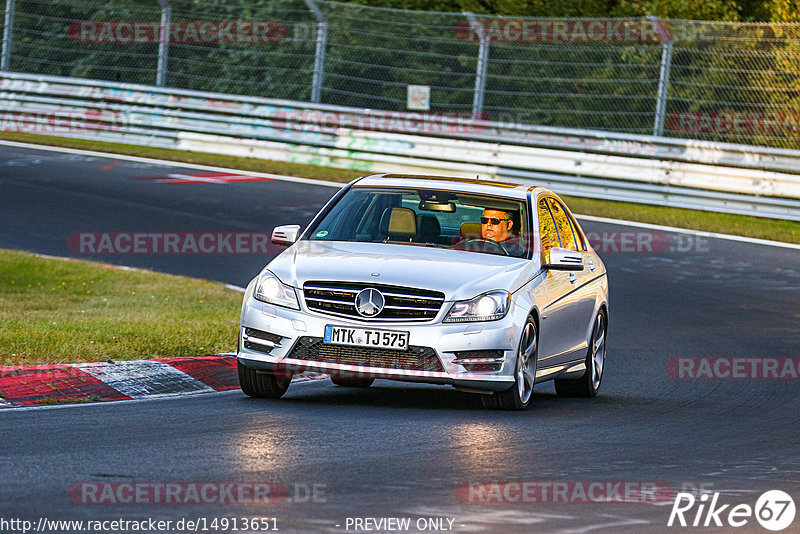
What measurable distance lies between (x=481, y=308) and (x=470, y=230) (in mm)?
1252

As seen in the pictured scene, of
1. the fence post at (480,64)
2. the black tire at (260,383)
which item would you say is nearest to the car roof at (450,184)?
the black tire at (260,383)

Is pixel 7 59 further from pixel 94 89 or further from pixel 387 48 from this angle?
pixel 387 48

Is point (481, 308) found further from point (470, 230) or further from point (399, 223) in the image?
point (399, 223)

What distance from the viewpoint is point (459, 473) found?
726 centimetres

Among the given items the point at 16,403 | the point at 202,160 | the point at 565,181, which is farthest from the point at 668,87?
the point at 16,403

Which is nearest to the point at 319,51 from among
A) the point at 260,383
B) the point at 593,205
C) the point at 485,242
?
the point at 593,205

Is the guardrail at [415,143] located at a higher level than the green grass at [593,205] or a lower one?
higher

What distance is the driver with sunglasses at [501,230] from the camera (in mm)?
10328

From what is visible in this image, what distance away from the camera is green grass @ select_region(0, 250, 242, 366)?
11.1m

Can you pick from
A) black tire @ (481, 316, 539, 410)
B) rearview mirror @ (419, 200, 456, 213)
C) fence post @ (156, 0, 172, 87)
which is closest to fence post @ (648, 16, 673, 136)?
fence post @ (156, 0, 172, 87)

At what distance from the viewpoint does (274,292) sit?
9461 millimetres

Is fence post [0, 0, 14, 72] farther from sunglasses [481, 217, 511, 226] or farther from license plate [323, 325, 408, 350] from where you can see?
license plate [323, 325, 408, 350]

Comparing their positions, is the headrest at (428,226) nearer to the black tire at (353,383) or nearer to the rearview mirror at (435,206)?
the rearview mirror at (435,206)

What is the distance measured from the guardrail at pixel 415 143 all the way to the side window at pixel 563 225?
11.4 m
